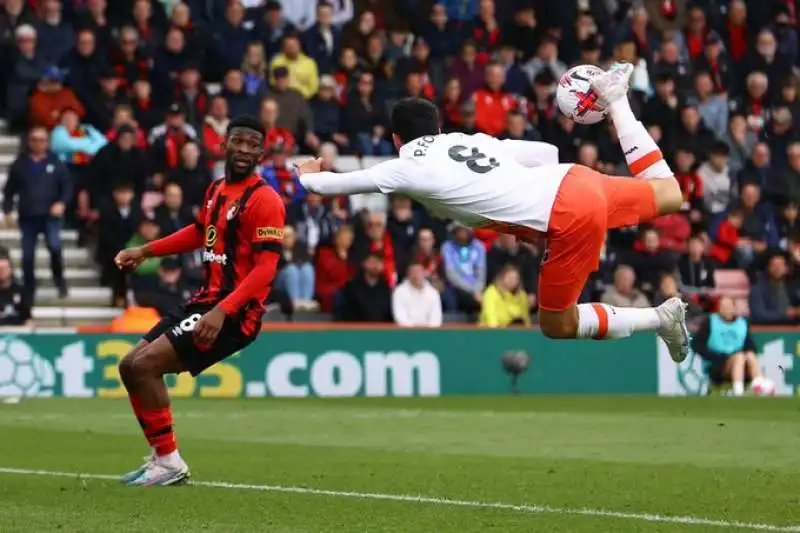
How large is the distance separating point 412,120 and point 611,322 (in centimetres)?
196

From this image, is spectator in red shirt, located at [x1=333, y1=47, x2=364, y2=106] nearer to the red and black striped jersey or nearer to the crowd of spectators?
the crowd of spectators

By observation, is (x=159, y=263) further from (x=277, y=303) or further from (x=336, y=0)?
(x=336, y=0)

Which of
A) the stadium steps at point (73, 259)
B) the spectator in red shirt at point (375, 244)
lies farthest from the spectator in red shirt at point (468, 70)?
the stadium steps at point (73, 259)

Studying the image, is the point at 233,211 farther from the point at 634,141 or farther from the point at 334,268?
the point at 334,268

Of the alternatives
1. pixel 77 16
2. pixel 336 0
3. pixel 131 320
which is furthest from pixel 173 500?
pixel 336 0

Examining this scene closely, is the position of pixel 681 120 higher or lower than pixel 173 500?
higher

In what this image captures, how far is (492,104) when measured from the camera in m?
26.5

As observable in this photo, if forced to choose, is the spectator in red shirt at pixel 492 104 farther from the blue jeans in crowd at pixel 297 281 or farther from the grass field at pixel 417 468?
the grass field at pixel 417 468

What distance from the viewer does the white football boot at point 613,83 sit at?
11.4m

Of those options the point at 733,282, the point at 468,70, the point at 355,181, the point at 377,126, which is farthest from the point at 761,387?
the point at 355,181

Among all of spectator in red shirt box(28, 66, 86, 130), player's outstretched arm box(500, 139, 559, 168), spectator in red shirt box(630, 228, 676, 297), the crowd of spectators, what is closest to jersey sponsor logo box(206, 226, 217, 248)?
player's outstretched arm box(500, 139, 559, 168)

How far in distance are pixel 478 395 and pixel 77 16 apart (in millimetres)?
8163

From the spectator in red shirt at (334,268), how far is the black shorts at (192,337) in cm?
1193

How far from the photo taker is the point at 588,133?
2659 cm
